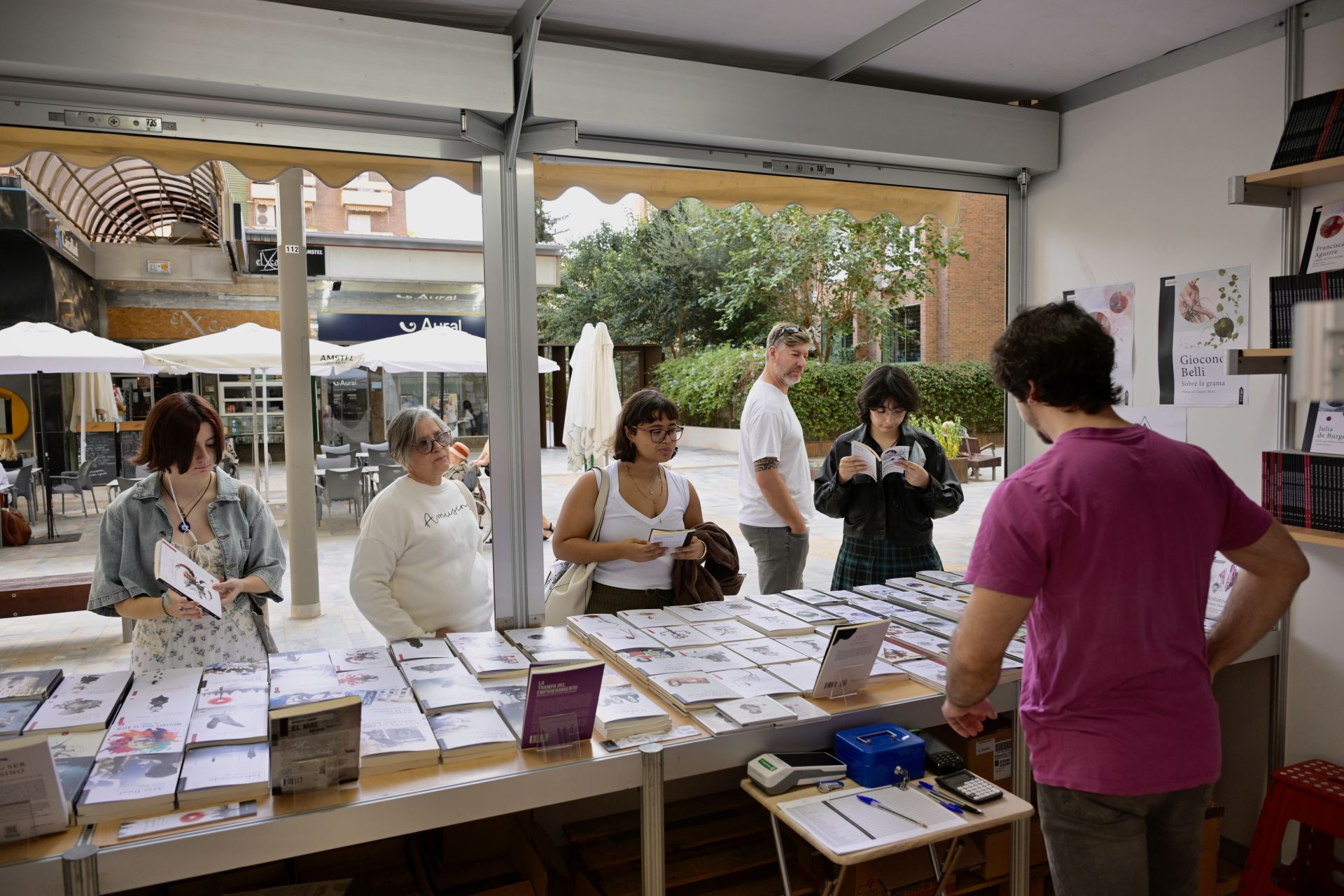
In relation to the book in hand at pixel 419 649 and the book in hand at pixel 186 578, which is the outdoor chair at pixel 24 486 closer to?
the book in hand at pixel 186 578

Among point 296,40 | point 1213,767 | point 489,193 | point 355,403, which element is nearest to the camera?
point 1213,767

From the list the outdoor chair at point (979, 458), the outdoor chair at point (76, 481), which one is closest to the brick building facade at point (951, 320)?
the outdoor chair at point (979, 458)

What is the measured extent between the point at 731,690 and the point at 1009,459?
2.47 meters

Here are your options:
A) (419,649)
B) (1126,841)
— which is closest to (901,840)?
(1126,841)

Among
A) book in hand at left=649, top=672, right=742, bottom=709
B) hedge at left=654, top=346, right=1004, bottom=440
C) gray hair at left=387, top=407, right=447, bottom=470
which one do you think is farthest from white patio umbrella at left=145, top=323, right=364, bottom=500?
hedge at left=654, top=346, right=1004, bottom=440

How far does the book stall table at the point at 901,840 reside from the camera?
1.72m

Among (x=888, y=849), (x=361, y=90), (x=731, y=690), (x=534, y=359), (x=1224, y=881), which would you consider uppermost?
(x=361, y=90)

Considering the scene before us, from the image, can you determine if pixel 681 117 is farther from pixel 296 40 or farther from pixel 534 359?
pixel 296 40

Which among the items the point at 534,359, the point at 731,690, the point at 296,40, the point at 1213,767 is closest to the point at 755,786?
the point at 731,690

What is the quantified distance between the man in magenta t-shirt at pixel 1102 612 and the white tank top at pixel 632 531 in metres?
1.61

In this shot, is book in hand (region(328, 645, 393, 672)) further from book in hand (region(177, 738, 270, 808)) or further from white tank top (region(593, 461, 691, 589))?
white tank top (region(593, 461, 691, 589))

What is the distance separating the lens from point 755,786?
6.61ft

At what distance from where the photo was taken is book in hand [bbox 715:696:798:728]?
81.9 inches

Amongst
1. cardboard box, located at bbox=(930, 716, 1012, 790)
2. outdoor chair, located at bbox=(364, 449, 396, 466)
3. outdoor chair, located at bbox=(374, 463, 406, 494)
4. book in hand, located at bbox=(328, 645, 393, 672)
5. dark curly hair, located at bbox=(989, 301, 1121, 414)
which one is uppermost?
dark curly hair, located at bbox=(989, 301, 1121, 414)
